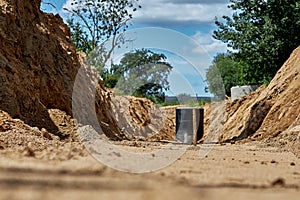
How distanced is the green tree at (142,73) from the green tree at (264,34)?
4257 mm

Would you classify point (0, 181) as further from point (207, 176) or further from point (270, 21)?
point (270, 21)

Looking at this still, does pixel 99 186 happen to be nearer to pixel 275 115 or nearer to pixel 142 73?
pixel 275 115

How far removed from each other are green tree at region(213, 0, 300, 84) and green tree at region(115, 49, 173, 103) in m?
4.26

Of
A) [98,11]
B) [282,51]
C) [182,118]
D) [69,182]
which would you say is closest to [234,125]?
[182,118]

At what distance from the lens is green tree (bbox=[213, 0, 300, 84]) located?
89.6ft

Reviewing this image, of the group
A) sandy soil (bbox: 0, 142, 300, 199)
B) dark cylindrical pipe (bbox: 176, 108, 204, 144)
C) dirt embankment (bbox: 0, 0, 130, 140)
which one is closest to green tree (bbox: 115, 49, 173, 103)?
dark cylindrical pipe (bbox: 176, 108, 204, 144)

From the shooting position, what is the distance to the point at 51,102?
56.6 ft

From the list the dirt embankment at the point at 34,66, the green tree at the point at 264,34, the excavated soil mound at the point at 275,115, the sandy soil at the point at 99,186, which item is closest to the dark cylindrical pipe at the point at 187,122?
the excavated soil mound at the point at 275,115

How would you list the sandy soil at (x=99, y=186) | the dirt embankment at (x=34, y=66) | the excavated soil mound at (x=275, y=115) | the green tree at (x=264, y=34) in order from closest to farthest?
the sandy soil at (x=99, y=186)
the dirt embankment at (x=34, y=66)
the excavated soil mound at (x=275, y=115)
the green tree at (x=264, y=34)

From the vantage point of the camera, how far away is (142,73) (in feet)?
99.8

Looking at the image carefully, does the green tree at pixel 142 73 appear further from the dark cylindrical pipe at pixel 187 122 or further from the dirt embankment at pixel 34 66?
the dirt embankment at pixel 34 66

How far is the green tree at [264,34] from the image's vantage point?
27312 millimetres

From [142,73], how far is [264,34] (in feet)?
21.7

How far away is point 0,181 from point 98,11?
35.3 m
